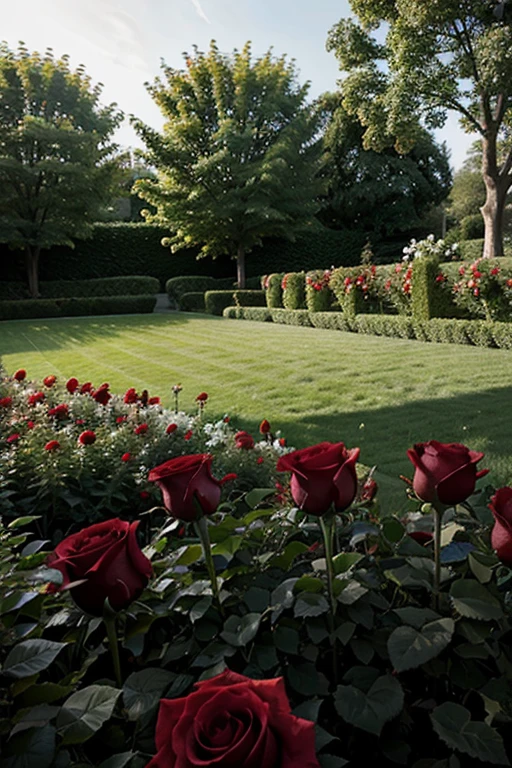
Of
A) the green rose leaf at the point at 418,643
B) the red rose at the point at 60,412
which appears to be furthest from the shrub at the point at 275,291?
the green rose leaf at the point at 418,643

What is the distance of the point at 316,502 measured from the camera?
959 mm

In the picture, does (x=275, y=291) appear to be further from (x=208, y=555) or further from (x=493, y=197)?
(x=208, y=555)

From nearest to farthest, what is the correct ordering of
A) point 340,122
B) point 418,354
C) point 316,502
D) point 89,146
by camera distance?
1. point 316,502
2. point 418,354
3. point 89,146
4. point 340,122

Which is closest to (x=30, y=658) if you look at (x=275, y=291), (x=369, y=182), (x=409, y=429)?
(x=409, y=429)

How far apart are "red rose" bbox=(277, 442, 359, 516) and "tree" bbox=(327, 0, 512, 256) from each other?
15156mm

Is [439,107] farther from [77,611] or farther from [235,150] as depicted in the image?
[77,611]

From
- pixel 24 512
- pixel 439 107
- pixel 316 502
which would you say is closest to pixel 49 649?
pixel 316 502

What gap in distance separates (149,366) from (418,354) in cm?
375

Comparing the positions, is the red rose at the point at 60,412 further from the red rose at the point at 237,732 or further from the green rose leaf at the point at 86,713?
the red rose at the point at 237,732

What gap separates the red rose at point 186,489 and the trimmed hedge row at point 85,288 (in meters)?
20.2

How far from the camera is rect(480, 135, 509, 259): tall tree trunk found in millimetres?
15719

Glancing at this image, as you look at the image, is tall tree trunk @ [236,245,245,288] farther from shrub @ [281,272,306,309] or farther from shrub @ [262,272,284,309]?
shrub @ [281,272,306,309]

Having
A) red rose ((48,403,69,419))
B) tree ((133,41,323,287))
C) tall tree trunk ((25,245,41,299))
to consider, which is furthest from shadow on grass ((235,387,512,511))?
tall tree trunk ((25,245,41,299))

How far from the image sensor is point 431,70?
14.7 metres
